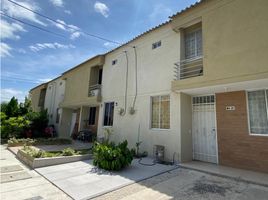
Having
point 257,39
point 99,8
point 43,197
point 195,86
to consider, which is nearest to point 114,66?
point 99,8

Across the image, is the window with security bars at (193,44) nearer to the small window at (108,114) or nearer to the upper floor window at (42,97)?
the small window at (108,114)

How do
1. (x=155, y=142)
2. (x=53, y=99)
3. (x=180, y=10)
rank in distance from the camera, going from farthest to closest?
(x=53, y=99) < (x=155, y=142) < (x=180, y=10)

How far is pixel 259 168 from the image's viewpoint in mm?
6832

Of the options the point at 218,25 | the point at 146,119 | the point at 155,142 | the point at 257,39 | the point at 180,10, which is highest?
the point at 180,10

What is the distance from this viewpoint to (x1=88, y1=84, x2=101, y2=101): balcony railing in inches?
555

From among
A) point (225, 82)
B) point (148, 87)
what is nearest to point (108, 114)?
point (148, 87)

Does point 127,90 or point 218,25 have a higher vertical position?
point 218,25

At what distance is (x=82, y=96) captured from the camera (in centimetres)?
1605

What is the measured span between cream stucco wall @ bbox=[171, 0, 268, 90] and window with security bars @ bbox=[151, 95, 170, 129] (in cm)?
175

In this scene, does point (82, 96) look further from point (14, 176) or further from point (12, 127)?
point (14, 176)

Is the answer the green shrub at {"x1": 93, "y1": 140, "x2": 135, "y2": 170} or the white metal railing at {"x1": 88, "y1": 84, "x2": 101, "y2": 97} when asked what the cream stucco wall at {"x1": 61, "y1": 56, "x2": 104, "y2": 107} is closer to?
the white metal railing at {"x1": 88, "y1": 84, "x2": 101, "y2": 97}

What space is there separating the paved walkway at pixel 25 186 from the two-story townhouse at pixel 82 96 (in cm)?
803

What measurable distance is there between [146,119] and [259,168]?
565cm

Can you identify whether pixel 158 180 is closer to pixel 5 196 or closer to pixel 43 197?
pixel 43 197
